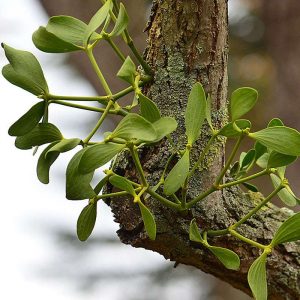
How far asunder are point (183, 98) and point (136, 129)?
146mm

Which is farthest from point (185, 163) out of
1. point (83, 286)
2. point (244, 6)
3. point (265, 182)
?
point (83, 286)

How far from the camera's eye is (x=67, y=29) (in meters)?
0.54

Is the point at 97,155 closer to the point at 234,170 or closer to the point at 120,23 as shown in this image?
the point at 120,23

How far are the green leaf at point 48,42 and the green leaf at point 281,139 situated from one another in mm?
148

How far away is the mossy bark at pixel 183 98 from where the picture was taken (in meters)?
0.60

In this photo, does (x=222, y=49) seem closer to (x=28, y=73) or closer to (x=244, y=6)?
(x=28, y=73)

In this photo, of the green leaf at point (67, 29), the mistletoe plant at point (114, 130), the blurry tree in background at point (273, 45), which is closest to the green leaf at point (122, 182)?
the mistletoe plant at point (114, 130)

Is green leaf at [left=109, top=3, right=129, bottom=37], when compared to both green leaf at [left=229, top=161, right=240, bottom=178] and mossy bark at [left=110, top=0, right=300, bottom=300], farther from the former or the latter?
green leaf at [left=229, top=161, right=240, bottom=178]

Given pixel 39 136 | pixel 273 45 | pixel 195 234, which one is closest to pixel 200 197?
pixel 195 234

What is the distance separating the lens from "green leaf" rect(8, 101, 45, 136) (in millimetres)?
528

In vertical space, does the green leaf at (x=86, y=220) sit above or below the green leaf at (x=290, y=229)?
above

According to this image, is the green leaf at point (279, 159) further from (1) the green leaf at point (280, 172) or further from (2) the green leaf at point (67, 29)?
(2) the green leaf at point (67, 29)

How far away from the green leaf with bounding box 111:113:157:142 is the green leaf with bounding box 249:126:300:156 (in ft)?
0.28

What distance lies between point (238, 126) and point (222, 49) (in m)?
0.09
